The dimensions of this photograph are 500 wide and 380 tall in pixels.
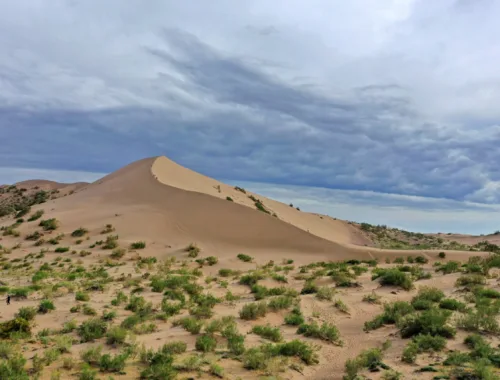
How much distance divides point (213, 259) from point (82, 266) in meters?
7.16

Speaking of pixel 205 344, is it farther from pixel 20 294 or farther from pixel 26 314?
pixel 20 294

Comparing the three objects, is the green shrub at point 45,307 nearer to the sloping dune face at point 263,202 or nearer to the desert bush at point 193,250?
the desert bush at point 193,250

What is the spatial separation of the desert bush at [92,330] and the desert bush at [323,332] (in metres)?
4.85

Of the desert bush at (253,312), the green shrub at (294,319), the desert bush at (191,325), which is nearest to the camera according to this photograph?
the desert bush at (191,325)

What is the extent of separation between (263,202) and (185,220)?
21.1 m

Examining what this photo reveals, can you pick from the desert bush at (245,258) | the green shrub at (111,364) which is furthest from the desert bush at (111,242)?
the green shrub at (111,364)

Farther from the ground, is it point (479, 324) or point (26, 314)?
point (479, 324)

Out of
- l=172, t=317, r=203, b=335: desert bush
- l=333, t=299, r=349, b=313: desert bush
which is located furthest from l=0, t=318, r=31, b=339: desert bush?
l=333, t=299, r=349, b=313: desert bush

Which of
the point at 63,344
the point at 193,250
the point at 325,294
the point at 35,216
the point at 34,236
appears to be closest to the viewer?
the point at 63,344

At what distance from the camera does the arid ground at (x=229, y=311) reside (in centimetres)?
816

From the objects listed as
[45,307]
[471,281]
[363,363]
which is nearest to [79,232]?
[45,307]

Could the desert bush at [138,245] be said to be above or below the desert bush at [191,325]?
above

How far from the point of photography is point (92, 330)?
10.0 metres

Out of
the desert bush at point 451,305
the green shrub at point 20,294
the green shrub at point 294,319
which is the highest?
the desert bush at point 451,305
